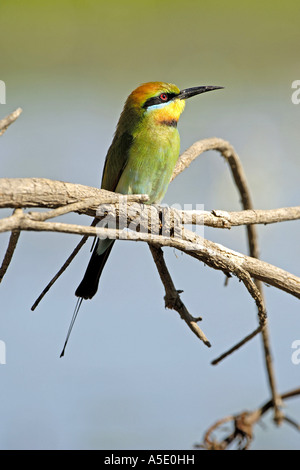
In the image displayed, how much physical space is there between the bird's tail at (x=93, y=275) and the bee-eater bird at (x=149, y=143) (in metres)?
0.32

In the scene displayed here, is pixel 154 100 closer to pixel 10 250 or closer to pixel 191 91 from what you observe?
pixel 191 91

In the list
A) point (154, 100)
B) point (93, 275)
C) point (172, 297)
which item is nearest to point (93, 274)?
point (93, 275)

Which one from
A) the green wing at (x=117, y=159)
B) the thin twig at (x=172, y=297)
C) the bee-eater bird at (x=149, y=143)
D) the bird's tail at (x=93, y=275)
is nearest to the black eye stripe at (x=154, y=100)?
the bee-eater bird at (x=149, y=143)

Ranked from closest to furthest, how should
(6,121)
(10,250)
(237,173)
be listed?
(6,121) → (10,250) → (237,173)

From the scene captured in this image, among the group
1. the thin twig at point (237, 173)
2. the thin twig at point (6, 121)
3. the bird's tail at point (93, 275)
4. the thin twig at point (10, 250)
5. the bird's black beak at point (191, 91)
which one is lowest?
the thin twig at point (10, 250)

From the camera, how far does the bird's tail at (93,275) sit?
78.0 inches

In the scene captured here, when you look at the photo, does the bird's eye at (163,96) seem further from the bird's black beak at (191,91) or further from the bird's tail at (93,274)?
the bird's tail at (93,274)

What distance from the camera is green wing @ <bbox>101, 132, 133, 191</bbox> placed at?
229 cm

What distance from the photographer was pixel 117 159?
2293mm

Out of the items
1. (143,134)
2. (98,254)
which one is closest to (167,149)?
(143,134)

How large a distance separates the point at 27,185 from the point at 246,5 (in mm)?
2248

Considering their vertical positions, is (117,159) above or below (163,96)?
below

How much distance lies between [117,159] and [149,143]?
154 mm
